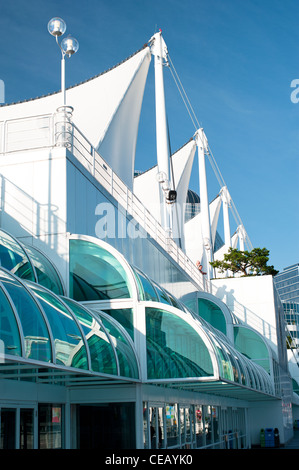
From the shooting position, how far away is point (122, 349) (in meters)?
11.1

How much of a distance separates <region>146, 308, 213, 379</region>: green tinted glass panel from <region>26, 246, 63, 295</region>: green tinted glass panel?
209 centimetres

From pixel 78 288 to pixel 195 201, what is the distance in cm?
10700

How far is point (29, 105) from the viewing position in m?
33.9

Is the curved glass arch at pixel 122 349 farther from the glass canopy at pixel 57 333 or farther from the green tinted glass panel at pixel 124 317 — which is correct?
the green tinted glass panel at pixel 124 317

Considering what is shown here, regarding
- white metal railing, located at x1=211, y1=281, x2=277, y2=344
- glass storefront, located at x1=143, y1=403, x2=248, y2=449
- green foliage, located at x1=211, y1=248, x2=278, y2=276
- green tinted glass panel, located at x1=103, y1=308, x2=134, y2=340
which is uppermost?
green foliage, located at x1=211, y1=248, x2=278, y2=276

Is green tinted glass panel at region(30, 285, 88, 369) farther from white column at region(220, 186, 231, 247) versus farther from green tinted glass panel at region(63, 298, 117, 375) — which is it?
white column at region(220, 186, 231, 247)

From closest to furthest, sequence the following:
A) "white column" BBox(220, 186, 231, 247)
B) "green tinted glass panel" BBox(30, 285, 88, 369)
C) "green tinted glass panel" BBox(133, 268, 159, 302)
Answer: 1. "green tinted glass panel" BBox(30, 285, 88, 369)
2. "green tinted glass panel" BBox(133, 268, 159, 302)
3. "white column" BBox(220, 186, 231, 247)

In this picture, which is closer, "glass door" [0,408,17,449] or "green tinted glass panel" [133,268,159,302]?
"glass door" [0,408,17,449]

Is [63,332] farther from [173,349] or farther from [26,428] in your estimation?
[173,349]

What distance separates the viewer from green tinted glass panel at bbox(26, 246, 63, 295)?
40.0 feet

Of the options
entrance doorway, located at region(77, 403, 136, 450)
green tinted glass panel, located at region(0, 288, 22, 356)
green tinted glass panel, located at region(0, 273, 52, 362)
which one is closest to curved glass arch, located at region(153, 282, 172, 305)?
entrance doorway, located at region(77, 403, 136, 450)

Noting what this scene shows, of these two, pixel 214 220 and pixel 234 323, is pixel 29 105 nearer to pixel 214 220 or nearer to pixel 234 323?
pixel 234 323

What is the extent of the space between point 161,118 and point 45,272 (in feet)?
71.6
